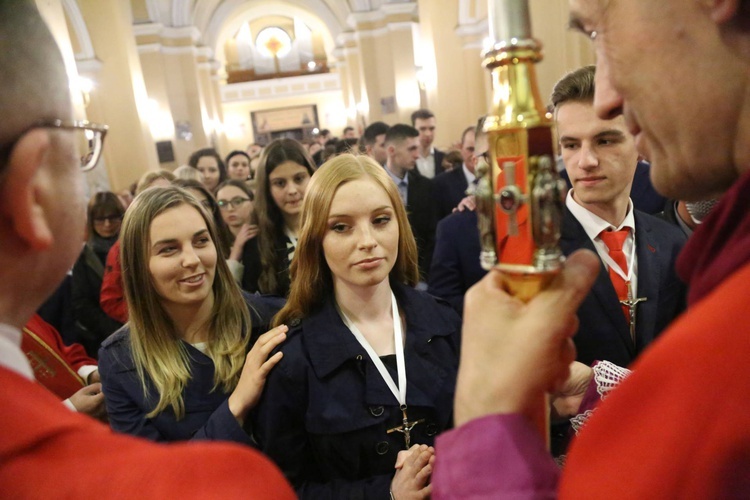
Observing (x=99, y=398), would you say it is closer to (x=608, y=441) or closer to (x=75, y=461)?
(x=75, y=461)

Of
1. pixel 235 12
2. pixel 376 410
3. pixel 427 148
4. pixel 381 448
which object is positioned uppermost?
pixel 235 12

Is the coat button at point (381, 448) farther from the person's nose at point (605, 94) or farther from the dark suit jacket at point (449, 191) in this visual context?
the dark suit jacket at point (449, 191)

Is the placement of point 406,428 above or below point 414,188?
below

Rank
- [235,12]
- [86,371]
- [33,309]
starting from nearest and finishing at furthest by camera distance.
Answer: [33,309], [86,371], [235,12]

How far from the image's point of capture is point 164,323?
6.78 ft

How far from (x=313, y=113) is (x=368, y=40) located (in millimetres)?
14140

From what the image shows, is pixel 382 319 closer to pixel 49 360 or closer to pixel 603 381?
pixel 603 381

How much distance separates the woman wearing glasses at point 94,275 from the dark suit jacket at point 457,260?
83.4 inches

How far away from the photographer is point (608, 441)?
64 centimetres

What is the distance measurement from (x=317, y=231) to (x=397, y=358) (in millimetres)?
530

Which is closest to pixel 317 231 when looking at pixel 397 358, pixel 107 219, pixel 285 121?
pixel 397 358

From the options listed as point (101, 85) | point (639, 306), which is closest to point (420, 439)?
point (639, 306)

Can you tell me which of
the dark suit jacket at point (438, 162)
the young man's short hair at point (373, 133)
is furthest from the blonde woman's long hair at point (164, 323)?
the dark suit jacket at point (438, 162)

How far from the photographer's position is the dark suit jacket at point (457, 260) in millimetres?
2717
